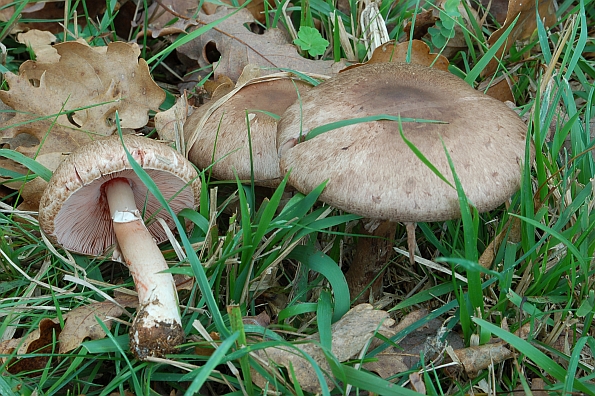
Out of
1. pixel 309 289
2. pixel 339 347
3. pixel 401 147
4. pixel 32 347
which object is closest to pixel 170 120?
pixel 309 289

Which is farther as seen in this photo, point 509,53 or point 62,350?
point 509,53

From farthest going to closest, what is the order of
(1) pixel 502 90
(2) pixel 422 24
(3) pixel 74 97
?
(2) pixel 422 24 < (1) pixel 502 90 < (3) pixel 74 97

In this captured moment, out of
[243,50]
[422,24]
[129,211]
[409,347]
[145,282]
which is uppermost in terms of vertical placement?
[422,24]

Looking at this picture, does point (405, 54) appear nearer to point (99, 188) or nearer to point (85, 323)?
point (99, 188)

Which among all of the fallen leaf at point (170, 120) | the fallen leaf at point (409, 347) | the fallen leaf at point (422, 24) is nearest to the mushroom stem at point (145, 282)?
the fallen leaf at point (170, 120)

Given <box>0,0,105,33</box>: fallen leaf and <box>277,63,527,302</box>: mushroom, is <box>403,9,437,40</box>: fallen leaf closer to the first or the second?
<box>277,63,527,302</box>: mushroom

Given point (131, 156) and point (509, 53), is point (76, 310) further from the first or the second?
point (509, 53)

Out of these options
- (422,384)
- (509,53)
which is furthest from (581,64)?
(422,384)
